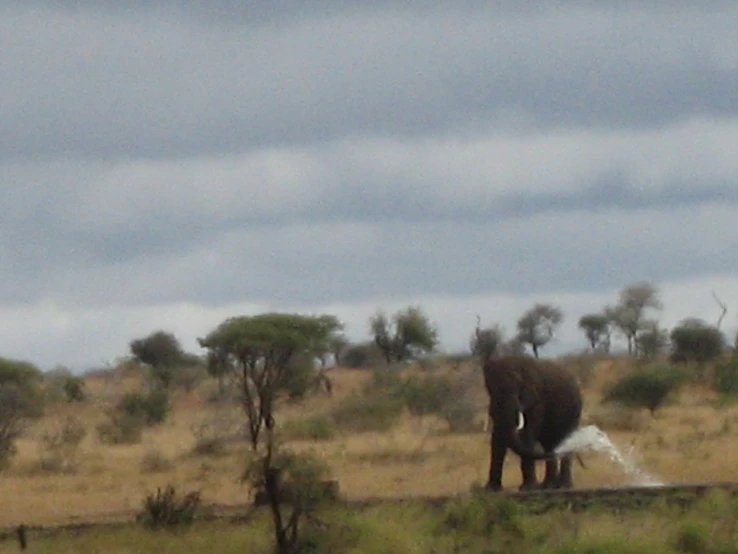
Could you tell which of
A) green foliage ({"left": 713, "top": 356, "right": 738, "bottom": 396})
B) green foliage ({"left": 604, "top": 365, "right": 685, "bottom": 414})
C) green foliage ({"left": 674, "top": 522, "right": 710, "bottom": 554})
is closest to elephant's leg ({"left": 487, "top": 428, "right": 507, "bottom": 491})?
green foliage ({"left": 674, "top": 522, "right": 710, "bottom": 554})

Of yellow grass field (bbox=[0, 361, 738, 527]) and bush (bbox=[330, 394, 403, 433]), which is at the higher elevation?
bush (bbox=[330, 394, 403, 433])

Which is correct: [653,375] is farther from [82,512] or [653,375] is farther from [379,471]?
[82,512]

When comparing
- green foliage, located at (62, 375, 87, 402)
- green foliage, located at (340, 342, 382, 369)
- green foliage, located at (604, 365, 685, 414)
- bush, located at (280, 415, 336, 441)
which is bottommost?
bush, located at (280, 415, 336, 441)

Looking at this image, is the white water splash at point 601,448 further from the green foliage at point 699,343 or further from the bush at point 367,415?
the green foliage at point 699,343

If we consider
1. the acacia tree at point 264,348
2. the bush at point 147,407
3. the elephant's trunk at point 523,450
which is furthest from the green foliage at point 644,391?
the elephant's trunk at point 523,450

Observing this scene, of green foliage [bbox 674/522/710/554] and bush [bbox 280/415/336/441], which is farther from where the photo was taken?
bush [bbox 280/415/336/441]

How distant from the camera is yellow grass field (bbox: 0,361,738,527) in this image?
3453 centimetres

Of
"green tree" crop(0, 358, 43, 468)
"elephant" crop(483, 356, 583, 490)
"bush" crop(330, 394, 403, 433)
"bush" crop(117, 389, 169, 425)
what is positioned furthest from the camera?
"bush" crop(117, 389, 169, 425)

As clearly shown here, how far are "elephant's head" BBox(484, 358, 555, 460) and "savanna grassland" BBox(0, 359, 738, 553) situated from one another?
1159 millimetres

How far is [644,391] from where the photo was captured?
54781mm

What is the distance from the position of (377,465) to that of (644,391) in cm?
1714

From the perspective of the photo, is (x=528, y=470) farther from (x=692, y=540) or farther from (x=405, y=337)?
(x=405, y=337)

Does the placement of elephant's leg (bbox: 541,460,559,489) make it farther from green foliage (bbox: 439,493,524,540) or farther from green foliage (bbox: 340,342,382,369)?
green foliage (bbox: 340,342,382,369)

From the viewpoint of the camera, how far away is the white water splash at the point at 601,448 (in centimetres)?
3444
